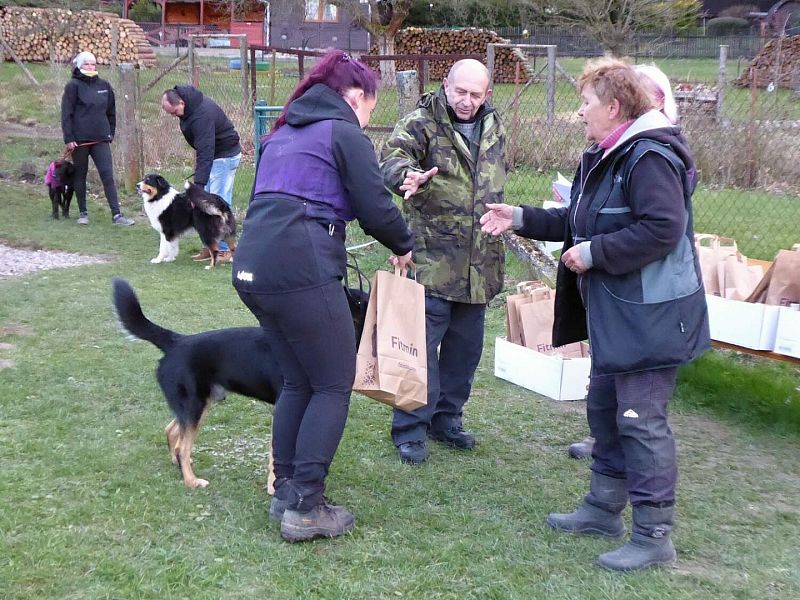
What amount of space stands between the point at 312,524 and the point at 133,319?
49.0 inches

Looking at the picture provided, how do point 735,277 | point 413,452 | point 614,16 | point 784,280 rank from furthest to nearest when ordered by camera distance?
point 614,16 → point 735,277 → point 784,280 → point 413,452

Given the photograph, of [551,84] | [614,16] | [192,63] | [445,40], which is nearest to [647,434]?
[551,84]

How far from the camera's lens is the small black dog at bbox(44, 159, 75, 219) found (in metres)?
10.3

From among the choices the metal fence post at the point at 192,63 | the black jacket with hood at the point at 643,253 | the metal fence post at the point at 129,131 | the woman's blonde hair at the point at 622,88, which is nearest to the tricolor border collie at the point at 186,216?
the metal fence post at the point at 129,131

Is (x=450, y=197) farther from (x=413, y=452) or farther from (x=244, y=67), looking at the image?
(x=244, y=67)

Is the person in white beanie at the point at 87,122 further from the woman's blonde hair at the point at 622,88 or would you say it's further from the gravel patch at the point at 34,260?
the woman's blonde hair at the point at 622,88

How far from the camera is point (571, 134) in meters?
9.19

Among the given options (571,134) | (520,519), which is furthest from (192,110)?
(520,519)

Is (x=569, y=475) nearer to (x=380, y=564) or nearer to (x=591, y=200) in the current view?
(x=380, y=564)

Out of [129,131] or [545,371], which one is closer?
[545,371]

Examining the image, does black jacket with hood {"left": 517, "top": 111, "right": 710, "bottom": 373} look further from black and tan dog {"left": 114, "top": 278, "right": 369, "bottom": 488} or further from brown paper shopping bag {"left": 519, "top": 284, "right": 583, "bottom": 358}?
brown paper shopping bag {"left": 519, "top": 284, "right": 583, "bottom": 358}

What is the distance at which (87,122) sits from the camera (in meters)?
10.1

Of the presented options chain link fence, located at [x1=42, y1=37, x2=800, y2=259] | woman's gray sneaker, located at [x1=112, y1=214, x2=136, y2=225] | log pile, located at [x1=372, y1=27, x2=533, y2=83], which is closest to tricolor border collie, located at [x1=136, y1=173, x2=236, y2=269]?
chain link fence, located at [x1=42, y1=37, x2=800, y2=259]

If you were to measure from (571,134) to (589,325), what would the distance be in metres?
6.58
